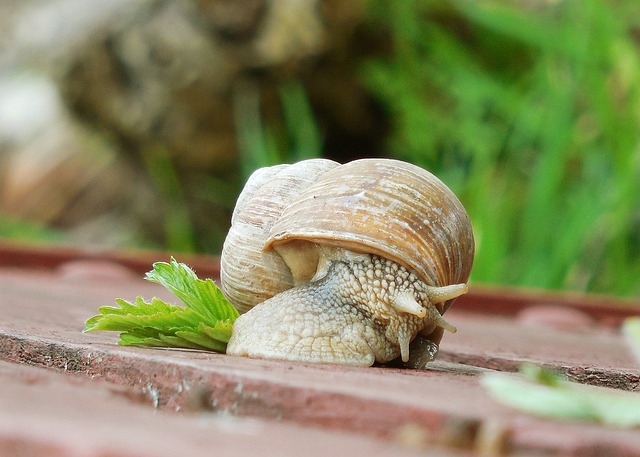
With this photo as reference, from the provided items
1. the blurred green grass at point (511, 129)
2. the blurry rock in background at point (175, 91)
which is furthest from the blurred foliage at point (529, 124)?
the blurry rock in background at point (175, 91)

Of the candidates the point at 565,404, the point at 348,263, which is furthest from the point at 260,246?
the point at 565,404

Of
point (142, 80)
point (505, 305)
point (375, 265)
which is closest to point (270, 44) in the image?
point (142, 80)

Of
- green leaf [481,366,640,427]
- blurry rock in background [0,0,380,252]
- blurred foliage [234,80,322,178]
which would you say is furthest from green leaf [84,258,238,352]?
blurry rock in background [0,0,380,252]

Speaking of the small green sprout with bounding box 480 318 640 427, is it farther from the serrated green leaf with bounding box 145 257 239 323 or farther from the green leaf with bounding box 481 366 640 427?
the serrated green leaf with bounding box 145 257 239 323

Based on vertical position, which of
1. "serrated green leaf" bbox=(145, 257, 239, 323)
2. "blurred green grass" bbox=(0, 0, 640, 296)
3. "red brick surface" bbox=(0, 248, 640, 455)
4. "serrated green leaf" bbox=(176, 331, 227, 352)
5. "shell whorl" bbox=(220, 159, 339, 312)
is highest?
"blurred green grass" bbox=(0, 0, 640, 296)

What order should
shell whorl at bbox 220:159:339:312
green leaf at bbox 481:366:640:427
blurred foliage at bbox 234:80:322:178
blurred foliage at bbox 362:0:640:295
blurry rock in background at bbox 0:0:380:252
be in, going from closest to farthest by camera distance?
green leaf at bbox 481:366:640:427, shell whorl at bbox 220:159:339:312, blurred foliage at bbox 362:0:640:295, blurry rock in background at bbox 0:0:380:252, blurred foliage at bbox 234:80:322:178

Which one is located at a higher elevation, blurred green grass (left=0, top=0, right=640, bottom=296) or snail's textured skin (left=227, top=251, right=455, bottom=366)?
blurred green grass (left=0, top=0, right=640, bottom=296)

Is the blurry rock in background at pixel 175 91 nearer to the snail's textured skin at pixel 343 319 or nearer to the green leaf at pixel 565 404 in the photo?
the snail's textured skin at pixel 343 319
